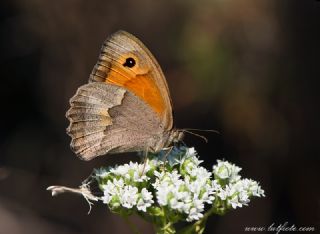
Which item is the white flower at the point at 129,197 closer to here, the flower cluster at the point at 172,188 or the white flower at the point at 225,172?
the flower cluster at the point at 172,188

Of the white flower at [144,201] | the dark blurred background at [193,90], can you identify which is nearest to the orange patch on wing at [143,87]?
the white flower at [144,201]

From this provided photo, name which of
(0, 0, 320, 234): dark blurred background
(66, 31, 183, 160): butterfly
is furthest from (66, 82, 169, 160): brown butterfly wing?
(0, 0, 320, 234): dark blurred background

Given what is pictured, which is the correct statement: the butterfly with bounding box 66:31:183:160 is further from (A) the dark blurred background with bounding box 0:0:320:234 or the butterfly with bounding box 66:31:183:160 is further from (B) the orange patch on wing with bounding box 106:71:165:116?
(A) the dark blurred background with bounding box 0:0:320:234

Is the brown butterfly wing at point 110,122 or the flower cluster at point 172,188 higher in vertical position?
the brown butterfly wing at point 110,122

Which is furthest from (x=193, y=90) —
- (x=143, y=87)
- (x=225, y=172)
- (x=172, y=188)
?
(x=172, y=188)

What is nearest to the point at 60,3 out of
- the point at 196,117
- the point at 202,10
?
the point at 202,10

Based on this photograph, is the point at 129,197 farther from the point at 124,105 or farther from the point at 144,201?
the point at 124,105
